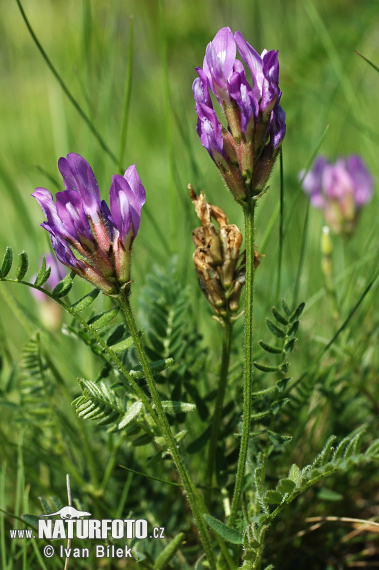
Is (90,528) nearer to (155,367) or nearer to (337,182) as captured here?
(155,367)

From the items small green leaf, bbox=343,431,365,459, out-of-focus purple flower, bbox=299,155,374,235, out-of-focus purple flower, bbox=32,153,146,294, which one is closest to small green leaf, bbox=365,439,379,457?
small green leaf, bbox=343,431,365,459

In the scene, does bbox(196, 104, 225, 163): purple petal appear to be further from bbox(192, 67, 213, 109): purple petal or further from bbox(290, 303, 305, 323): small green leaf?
bbox(290, 303, 305, 323): small green leaf

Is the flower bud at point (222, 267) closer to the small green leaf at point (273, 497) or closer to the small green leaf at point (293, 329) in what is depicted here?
the small green leaf at point (293, 329)

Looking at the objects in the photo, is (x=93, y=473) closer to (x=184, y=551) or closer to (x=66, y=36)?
(x=184, y=551)

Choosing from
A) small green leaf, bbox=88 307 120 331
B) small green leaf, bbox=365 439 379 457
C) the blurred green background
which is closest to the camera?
small green leaf, bbox=365 439 379 457

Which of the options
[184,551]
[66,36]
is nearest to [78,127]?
[66,36]
